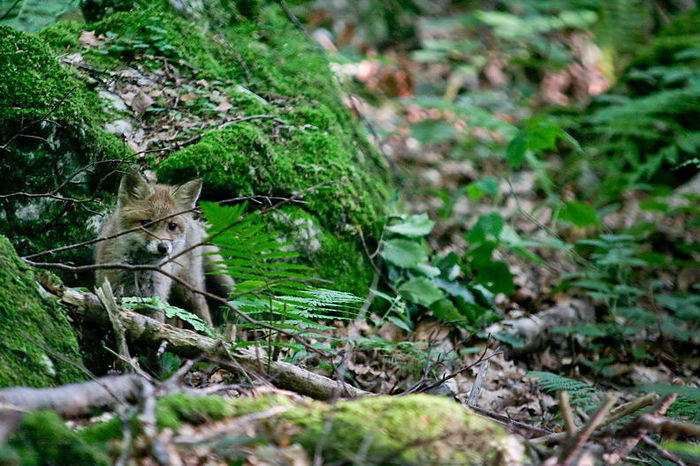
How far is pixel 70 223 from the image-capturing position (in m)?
4.53

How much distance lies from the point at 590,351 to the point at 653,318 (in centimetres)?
70

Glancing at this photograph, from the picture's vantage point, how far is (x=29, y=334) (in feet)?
9.26

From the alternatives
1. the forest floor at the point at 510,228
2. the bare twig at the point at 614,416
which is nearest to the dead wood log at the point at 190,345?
the forest floor at the point at 510,228

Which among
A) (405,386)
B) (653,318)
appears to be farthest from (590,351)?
(405,386)

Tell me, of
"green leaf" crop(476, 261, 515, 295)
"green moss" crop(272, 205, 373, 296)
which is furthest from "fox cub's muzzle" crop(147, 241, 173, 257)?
"green leaf" crop(476, 261, 515, 295)

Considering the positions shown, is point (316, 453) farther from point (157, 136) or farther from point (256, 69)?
point (256, 69)

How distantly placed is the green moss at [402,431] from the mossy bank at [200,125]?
1805 mm

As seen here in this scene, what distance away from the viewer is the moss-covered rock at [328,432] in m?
2.09

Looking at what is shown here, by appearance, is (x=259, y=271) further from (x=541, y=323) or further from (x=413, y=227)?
(x=541, y=323)

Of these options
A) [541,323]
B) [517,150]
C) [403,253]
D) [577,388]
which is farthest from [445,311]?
[517,150]

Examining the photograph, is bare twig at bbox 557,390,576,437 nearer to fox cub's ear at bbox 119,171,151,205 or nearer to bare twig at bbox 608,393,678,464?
A: bare twig at bbox 608,393,678,464

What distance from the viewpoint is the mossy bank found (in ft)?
14.8

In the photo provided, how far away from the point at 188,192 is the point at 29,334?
198 centimetres

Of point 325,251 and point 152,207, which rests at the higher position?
point 152,207
